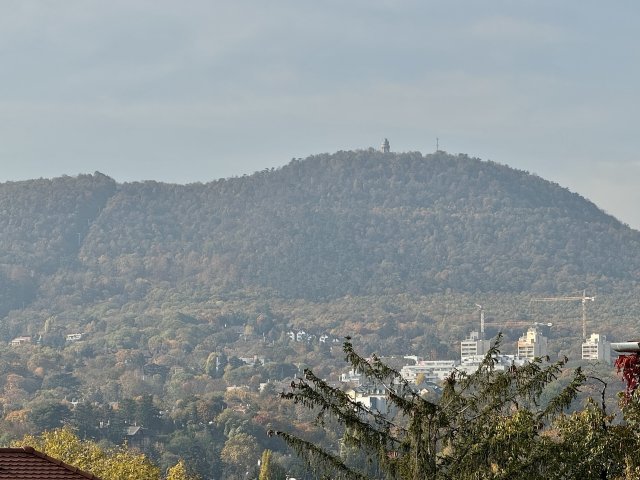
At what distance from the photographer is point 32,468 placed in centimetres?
1933

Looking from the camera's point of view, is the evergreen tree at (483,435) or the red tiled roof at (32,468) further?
the evergreen tree at (483,435)

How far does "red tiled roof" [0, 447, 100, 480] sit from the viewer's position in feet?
62.6

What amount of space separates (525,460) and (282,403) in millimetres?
149994

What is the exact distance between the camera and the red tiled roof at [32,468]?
19.1 m

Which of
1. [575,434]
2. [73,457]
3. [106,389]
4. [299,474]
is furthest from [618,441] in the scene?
[106,389]

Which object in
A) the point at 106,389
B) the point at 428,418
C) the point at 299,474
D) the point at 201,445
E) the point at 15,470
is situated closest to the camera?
the point at 15,470

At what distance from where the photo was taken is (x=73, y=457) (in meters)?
58.7

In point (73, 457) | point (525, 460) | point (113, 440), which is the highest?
point (525, 460)

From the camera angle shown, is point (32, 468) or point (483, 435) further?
point (483, 435)

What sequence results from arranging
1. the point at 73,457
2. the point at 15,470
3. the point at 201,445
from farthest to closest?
the point at 201,445 → the point at 73,457 → the point at 15,470

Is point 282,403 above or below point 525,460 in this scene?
below

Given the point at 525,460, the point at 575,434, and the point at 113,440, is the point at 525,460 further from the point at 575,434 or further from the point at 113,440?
the point at 113,440

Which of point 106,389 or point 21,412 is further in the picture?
point 106,389

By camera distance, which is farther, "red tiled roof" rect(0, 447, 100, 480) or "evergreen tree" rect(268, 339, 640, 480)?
"evergreen tree" rect(268, 339, 640, 480)
